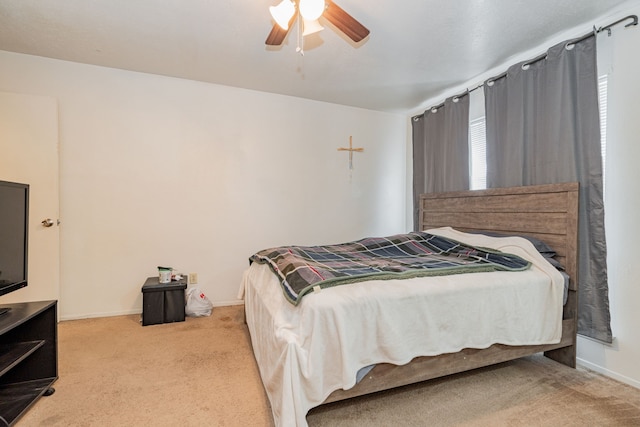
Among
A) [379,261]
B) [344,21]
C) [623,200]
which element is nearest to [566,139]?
[623,200]

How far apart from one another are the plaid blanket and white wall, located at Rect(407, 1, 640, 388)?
22.3 inches

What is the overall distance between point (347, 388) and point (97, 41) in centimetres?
312

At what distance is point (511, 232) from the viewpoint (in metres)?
2.51

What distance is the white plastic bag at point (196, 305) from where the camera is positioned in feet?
10.0

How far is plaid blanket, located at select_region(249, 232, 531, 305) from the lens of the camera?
1.64 m

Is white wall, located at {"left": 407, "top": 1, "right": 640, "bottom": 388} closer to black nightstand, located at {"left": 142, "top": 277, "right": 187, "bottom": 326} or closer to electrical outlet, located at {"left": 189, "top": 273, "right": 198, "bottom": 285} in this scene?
black nightstand, located at {"left": 142, "top": 277, "right": 187, "bottom": 326}

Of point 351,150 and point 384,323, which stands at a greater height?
point 351,150

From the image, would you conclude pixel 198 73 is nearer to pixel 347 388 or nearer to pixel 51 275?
pixel 51 275

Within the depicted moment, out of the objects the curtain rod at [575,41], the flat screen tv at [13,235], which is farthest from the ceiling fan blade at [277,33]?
the curtain rod at [575,41]

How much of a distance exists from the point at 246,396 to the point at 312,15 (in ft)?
6.91

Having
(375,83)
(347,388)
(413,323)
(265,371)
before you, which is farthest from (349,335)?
(375,83)

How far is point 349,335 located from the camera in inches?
56.6

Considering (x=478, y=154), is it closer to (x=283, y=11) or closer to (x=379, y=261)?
(x=379, y=261)

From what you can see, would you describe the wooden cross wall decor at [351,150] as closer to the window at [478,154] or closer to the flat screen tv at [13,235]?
the window at [478,154]
